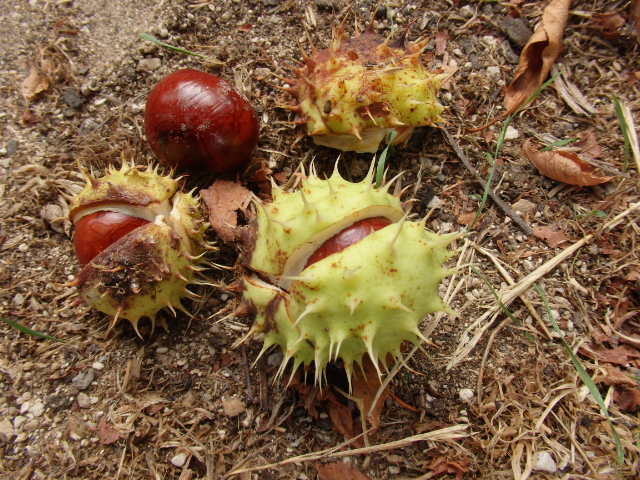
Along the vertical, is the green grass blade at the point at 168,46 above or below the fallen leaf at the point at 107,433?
above

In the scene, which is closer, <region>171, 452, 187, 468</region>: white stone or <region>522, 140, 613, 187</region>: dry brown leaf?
<region>171, 452, 187, 468</region>: white stone

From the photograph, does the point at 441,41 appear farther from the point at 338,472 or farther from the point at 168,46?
the point at 338,472

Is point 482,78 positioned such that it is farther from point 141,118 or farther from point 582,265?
point 141,118

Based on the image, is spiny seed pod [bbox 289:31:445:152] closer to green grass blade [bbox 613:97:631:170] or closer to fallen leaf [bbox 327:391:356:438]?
green grass blade [bbox 613:97:631:170]

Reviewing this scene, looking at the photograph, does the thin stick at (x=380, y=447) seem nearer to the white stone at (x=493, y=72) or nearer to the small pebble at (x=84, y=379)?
the small pebble at (x=84, y=379)

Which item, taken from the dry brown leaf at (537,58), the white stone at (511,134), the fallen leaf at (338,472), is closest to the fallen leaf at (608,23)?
the dry brown leaf at (537,58)

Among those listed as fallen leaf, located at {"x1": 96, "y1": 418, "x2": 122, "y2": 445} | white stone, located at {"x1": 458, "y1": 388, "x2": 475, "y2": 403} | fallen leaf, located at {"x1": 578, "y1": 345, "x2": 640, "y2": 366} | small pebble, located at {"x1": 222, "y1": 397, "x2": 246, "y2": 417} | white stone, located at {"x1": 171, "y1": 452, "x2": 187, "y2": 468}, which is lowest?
white stone, located at {"x1": 171, "y1": 452, "x2": 187, "y2": 468}

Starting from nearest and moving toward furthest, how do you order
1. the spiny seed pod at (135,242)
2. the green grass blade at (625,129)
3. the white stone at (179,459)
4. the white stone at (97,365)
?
the spiny seed pod at (135,242) < the white stone at (179,459) < the white stone at (97,365) < the green grass blade at (625,129)

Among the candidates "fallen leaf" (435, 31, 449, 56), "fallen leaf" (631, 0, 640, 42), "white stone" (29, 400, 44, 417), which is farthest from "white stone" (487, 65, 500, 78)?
"white stone" (29, 400, 44, 417)
